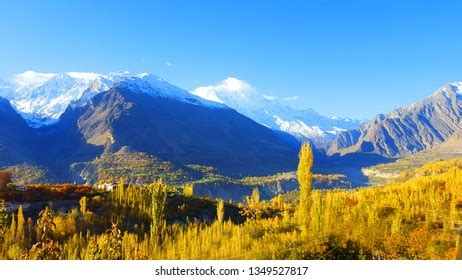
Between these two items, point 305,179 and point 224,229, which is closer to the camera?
point 305,179

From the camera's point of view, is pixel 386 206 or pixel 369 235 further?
pixel 386 206

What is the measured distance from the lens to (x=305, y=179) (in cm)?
3070

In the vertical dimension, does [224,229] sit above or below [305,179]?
below

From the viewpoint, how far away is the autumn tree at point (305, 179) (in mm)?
30047

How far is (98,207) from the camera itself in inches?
1849

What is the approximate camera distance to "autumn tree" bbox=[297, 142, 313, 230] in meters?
30.0

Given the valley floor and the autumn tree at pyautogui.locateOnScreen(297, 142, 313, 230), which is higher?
the autumn tree at pyautogui.locateOnScreen(297, 142, 313, 230)

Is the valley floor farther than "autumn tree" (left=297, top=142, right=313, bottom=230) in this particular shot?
No

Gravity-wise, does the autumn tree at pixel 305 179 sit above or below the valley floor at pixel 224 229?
above

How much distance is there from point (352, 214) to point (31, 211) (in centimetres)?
2949

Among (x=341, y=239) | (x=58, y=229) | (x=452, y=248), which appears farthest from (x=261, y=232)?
(x=58, y=229)
